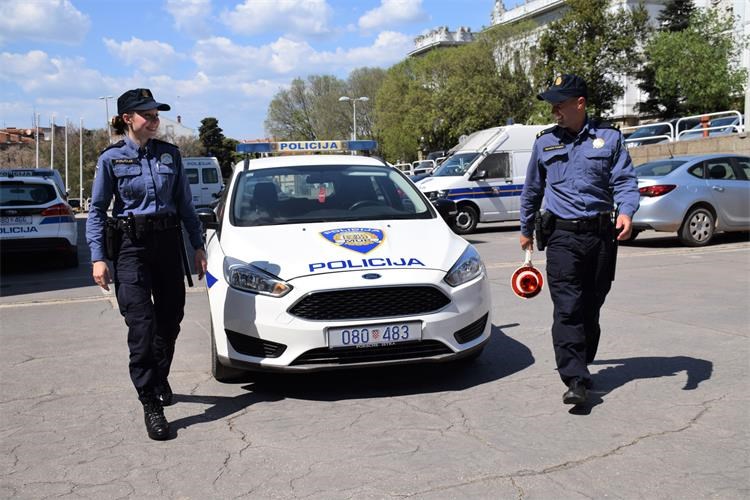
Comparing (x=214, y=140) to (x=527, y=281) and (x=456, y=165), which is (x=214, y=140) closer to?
(x=456, y=165)

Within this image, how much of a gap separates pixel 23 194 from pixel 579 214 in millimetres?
11026

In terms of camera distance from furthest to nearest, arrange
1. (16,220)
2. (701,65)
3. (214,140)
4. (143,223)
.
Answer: (214,140) → (701,65) → (16,220) → (143,223)

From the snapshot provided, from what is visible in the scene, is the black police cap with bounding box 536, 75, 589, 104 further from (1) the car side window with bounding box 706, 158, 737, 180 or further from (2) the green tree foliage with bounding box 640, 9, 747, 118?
(2) the green tree foliage with bounding box 640, 9, 747, 118

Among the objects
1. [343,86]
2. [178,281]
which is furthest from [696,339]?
[343,86]

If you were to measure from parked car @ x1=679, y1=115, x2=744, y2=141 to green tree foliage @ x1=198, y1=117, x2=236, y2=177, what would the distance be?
8648cm

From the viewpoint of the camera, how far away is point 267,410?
15.9ft

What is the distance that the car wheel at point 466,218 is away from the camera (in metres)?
18.1

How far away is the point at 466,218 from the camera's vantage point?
59.6 feet

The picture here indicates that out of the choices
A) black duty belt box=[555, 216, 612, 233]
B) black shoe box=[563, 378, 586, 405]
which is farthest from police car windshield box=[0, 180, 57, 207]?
black shoe box=[563, 378, 586, 405]

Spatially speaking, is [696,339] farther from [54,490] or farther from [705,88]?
Answer: [705,88]

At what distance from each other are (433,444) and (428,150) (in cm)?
Result: 6640

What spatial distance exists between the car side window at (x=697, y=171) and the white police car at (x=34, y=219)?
34.2ft

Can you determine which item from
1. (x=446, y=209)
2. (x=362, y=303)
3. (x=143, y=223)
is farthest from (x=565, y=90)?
(x=143, y=223)

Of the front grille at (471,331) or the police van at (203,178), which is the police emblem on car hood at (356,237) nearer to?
the front grille at (471,331)
